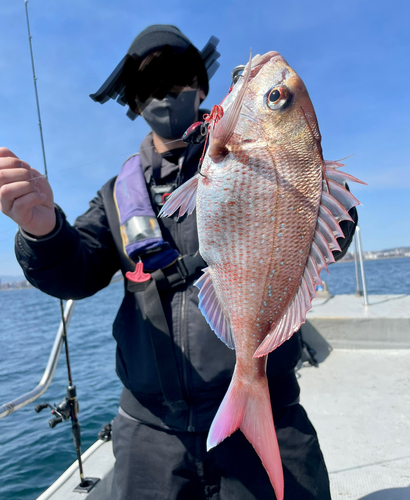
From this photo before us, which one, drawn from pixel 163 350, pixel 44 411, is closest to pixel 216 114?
pixel 163 350

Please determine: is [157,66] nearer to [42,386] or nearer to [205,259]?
[205,259]

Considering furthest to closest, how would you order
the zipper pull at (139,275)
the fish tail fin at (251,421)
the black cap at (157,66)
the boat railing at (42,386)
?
1. the boat railing at (42,386)
2. the black cap at (157,66)
3. the zipper pull at (139,275)
4. the fish tail fin at (251,421)

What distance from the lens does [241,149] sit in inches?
50.1

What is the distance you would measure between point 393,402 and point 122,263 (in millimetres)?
3877

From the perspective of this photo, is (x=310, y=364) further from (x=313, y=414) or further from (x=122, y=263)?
(x=122, y=263)

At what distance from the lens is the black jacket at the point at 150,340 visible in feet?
5.34

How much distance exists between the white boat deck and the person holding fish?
1.48 m

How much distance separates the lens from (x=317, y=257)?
1294 millimetres

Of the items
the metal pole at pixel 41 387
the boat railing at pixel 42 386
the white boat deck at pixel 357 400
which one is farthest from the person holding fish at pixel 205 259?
the white boat deck at pixel 357 400

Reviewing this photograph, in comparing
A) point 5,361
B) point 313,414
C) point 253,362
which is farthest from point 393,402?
point 5,361

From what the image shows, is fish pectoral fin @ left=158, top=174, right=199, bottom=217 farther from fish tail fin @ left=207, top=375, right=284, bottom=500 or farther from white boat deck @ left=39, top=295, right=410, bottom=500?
white boat deck @ left=39, top=295, right=410, bottom=500

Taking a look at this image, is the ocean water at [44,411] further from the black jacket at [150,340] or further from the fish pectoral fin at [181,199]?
the fish pectoral fin at [181,199]

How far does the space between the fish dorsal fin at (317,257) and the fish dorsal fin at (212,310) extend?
0.17m

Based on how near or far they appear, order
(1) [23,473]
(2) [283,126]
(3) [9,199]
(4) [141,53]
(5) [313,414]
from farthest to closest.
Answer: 1. (1) [23,473]
2. (5) [313,414]
3. (4) [141,53]
4. (3) [9,199]
5. (2) [283,126]
